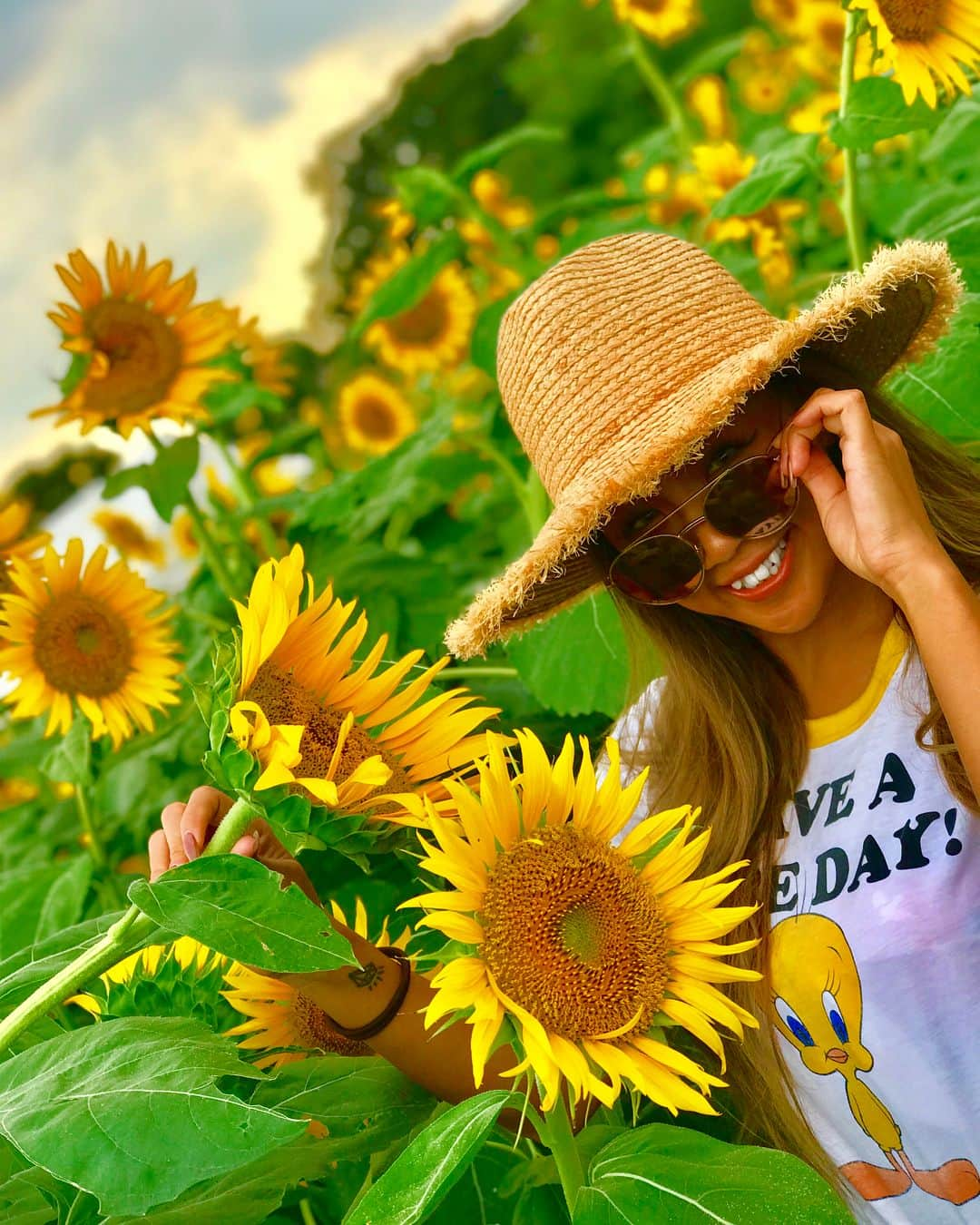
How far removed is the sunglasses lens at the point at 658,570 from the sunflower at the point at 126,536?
197 centimetres

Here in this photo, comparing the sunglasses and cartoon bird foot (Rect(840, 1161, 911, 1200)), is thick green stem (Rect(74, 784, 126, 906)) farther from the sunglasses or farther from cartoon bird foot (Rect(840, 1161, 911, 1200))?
cartoon bird foot (Rect(840, 1161, 911, 1200))

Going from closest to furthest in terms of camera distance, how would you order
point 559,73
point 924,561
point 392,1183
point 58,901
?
point 392,1183 < point 924,561 < point 58,901 < point 559,73

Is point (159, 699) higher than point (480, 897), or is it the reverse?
point (159, 699)

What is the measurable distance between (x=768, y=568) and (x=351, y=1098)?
1.75 feet

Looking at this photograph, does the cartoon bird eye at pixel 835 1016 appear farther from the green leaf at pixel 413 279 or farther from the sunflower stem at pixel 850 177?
the green leaf at pixel 413 279

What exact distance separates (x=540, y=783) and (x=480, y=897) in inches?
3.0

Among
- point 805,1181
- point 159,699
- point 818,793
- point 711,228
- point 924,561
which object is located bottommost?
point 805,1181

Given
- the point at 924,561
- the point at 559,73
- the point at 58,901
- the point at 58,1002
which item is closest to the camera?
the point at 58,1002

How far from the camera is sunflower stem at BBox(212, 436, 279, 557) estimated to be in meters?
2.03

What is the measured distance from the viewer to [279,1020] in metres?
1.02

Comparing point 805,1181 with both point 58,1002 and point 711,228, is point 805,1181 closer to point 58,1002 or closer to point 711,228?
point 58,1002

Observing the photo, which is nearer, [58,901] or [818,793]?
[818,793]

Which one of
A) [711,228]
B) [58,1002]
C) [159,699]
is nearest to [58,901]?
[159,699]

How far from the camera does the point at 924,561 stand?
96cm
